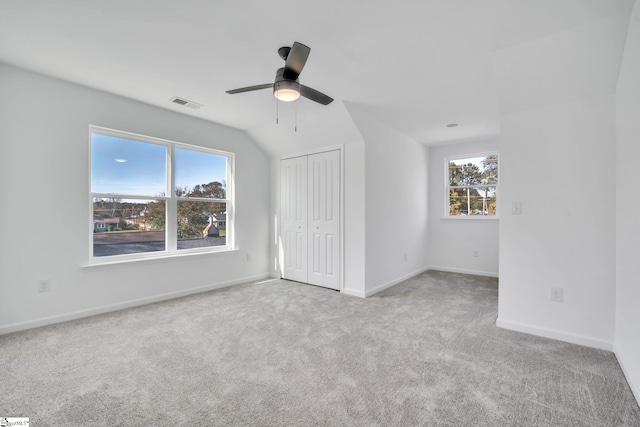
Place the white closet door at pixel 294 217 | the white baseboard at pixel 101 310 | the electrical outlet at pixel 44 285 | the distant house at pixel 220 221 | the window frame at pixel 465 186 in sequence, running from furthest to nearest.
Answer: the window frame at pixel 465 186 < the white closet door at pixel 294 217 < the distant house at pixel 220 221 < the electrical outlet at pixel 44 285 < the white baseboard at pixel 101 310

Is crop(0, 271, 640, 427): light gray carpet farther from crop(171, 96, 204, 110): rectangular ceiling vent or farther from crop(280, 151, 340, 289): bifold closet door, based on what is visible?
crop(171, 96, 204, 110): rectangular ceiling vent

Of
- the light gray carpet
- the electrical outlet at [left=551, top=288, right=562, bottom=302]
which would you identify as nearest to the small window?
the light gray carpet

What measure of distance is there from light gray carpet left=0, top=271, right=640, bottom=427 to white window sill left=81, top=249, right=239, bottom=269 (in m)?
0.56

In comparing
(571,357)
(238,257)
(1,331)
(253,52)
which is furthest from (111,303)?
(571,357)

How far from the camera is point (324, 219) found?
4426 millimetres

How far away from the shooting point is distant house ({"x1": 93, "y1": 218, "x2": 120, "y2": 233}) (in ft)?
11.0

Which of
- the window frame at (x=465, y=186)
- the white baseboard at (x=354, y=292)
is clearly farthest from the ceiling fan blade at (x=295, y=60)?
the window frame at (x=465, y=186)

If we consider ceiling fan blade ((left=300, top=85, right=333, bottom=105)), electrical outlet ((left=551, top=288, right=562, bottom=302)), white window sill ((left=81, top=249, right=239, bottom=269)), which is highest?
ceiling fan blade ((left=300, top=85, right=333, bottom=105))

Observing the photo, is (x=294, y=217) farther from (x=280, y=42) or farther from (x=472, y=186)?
(x=472, y=186)

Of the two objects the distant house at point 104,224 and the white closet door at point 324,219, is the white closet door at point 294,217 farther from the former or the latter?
the distant house at point 104,224

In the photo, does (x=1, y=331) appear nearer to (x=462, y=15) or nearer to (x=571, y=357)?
(x=462, y=15)

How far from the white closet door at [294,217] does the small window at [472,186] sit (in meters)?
2.90

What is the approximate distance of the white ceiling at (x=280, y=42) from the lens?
189 centimetres

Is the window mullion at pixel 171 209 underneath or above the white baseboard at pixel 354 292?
above
